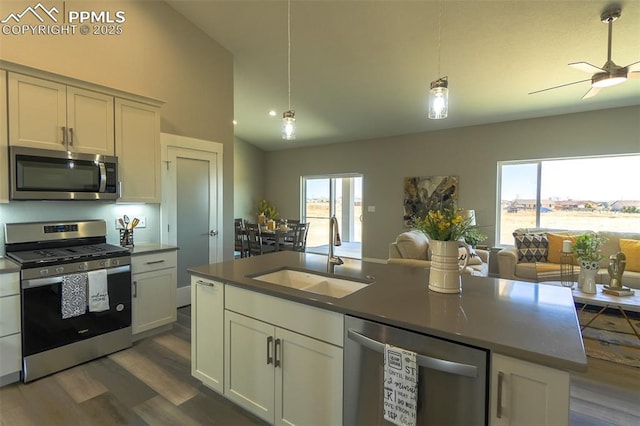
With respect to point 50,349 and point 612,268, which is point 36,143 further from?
point 612,268

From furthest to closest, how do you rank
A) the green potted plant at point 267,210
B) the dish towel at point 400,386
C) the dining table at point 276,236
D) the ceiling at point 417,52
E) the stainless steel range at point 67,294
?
the green potted plant at point 267,210 < the dining table at point 276,236 < the ceiling at point 417,52 < the stainless steel range at point 67,294 < the dish towel at point 400,386

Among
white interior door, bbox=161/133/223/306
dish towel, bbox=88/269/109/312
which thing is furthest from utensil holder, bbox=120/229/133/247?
dish towel, bbox=88/269/109/312

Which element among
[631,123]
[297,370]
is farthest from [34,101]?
[631,123]

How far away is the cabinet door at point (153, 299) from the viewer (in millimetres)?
2941

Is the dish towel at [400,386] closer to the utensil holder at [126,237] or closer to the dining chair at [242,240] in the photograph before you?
the utensil holder at [126,237]

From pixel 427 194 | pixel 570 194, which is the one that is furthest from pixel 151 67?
pixel 570 194

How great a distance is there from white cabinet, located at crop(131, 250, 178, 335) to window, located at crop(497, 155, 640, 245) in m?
5.35

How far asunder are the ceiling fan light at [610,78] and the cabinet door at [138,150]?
168 inches

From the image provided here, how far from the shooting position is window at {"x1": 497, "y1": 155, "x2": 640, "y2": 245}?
4.56 m

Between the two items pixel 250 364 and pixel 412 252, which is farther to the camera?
pixel 412 252

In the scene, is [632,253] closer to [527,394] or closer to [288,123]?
[527,394]

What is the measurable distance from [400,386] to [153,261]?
2.70 metres

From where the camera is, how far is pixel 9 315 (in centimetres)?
220

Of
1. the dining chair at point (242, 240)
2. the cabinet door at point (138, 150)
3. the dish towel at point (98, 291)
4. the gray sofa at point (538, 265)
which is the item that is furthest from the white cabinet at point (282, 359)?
the dining chair at point (242, 240)
